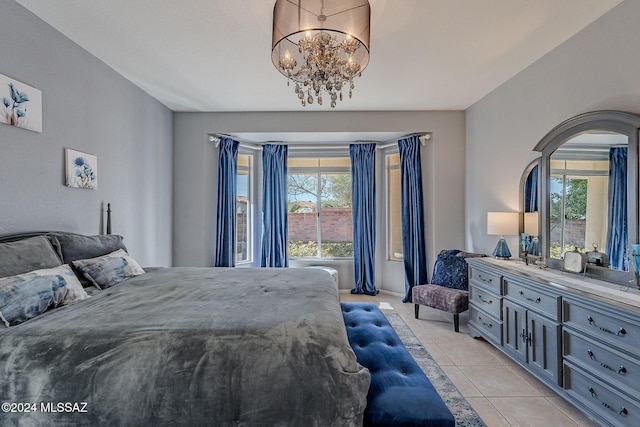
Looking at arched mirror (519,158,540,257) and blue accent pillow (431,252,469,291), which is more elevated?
arched mirror (519,158,540,257)

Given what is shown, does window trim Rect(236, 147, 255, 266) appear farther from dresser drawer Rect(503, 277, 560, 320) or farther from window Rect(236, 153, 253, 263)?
dresser drawer Rect(503, 277, 560, 320)

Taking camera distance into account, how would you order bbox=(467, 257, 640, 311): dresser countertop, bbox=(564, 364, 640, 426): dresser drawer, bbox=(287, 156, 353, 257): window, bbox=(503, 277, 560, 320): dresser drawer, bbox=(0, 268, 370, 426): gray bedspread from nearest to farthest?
bbox=(0, 268, 370, 426): gray bedspread, bbox=(564, 364, 640, 426): dresser drawer, bbox=(467, 257, 640, 311): dresser countertop, bbox=(503, 277, 560, 320): dresser drawer, bbox=(287, 156, 353, 257): window

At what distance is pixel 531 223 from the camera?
294 centimetres

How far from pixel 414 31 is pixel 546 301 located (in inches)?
91.4

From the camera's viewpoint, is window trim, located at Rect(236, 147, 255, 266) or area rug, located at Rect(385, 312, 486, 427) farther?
window trim, located at Rect(236, 147, 255, 266)

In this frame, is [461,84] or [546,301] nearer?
[546,301]

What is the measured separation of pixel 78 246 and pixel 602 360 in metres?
3.65

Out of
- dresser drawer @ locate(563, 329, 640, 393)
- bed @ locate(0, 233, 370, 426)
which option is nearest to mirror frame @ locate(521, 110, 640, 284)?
dresser drawer @ locate(563, 329, 640, 393)

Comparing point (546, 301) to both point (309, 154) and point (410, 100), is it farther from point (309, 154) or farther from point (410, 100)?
point (309, 154)

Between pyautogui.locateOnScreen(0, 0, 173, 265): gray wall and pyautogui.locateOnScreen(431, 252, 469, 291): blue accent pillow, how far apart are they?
370cm

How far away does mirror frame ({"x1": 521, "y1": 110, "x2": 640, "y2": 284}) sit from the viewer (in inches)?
77.5

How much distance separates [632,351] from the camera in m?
1.56

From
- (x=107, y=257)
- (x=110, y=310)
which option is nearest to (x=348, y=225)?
(x=107, y=257)

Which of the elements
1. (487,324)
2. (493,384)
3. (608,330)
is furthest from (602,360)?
(487,324)
